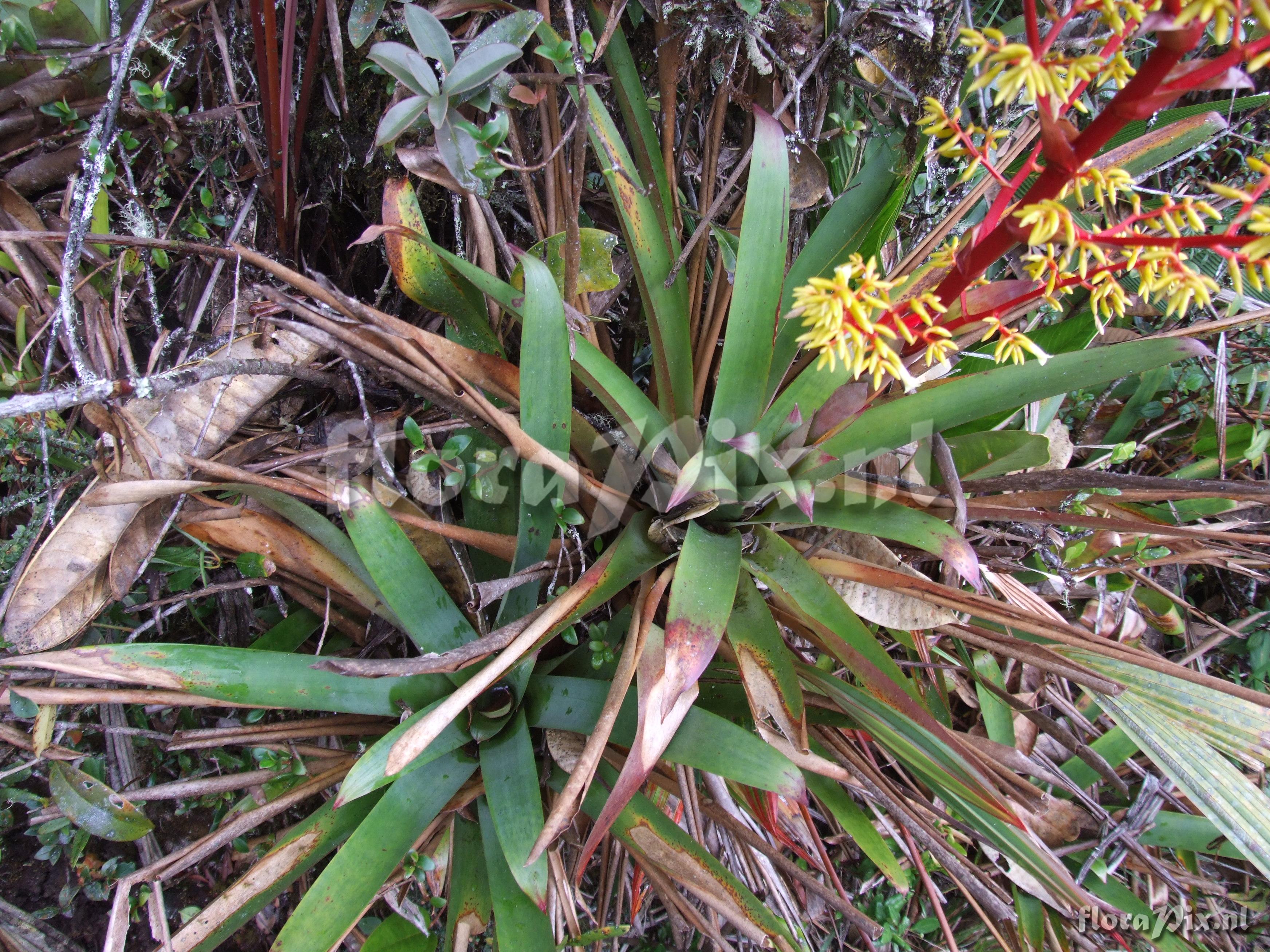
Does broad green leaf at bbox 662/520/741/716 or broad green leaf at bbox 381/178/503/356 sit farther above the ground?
broad green leaf at bbox 381/178/503/356

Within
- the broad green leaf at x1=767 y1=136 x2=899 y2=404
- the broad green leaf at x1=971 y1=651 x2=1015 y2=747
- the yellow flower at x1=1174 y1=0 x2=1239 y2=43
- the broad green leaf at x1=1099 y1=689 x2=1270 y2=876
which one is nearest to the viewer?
the yellow flower at x1=1174 y1=0 x2=1239 y2=43

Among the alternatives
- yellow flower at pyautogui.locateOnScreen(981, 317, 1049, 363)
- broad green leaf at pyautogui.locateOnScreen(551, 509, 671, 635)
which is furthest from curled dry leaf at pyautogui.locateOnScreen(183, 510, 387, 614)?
yellow flower at pyautogui.locateOnScreen(981, 317, 1049, 363)

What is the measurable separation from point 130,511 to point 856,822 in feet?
3.99

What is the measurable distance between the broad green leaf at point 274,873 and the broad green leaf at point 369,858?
66 mm

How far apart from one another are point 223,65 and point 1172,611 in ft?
6.93

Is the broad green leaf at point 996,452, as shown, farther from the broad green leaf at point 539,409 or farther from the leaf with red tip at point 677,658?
the broad green leaf at point 539,409

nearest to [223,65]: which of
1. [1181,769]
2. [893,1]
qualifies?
[893,1]

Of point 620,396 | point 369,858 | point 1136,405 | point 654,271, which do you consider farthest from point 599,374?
point 1136,405

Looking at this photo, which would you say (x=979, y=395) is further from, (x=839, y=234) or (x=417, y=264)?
(x=417, y=264)

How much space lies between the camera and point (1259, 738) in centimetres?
93

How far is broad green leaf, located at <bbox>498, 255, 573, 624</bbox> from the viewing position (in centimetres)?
94

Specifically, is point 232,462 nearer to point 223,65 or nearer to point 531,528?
point 531,528

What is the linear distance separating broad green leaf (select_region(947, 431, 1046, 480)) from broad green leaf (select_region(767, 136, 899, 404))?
0.33 meters

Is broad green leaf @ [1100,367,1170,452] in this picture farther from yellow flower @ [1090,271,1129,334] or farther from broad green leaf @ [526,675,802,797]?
broad green leaf @ [526,675,802,797]
